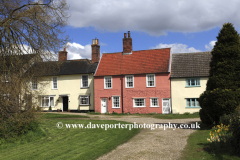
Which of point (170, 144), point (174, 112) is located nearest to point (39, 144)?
point (170, 144)

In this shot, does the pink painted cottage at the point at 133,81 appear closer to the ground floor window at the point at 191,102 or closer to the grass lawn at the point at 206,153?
the ground floor window at the point at 191,102

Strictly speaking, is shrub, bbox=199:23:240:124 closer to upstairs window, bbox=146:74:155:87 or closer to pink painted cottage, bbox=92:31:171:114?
pink painted cottage, bbox=92:31:171:114

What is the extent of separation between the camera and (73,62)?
3541 cm

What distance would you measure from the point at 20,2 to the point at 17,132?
7755 mm

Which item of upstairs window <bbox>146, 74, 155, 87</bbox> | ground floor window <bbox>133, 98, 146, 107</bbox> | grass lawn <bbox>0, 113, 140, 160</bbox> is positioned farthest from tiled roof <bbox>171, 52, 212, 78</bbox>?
grass lawn <bbox>0, 113, 140, 160</bbox>

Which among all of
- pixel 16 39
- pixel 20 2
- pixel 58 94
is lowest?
pixel 58 94

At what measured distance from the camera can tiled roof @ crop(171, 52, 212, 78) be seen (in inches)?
1104

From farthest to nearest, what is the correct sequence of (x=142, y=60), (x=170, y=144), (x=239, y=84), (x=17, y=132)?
1. (x=142, y=60)
2. (x=239, y=84)
3. (x=17, y=132)
4. (x=170, y=144)

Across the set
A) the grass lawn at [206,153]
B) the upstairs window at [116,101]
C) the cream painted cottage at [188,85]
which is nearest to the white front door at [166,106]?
the cream painted cottage at [188,85]

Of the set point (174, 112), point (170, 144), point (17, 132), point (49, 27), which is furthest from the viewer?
point (174, 112)

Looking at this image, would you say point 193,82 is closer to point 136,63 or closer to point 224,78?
point 136,63

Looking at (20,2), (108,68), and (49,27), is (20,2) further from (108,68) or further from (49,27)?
→ (108,68)

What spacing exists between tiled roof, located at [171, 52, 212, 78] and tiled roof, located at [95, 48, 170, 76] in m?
1.23

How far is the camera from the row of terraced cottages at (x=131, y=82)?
2811 cm
